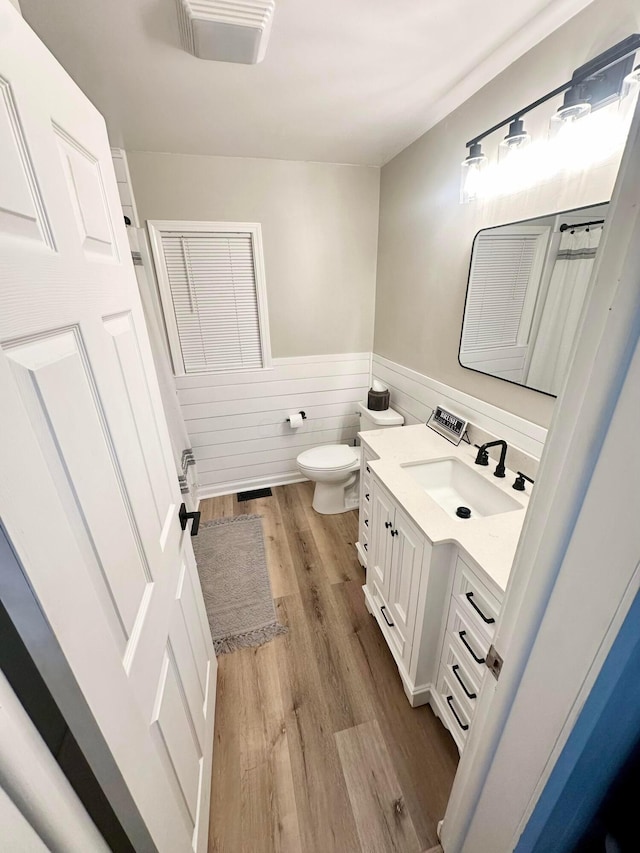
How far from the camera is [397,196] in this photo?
2123mm

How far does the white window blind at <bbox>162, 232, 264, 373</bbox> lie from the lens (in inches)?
87.3

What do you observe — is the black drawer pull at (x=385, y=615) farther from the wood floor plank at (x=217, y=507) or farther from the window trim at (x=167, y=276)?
the window trim at (x=167, y=276)

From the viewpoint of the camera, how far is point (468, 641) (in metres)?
1.08

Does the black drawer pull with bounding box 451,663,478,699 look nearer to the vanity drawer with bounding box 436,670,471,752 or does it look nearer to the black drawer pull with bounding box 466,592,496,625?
the vanity drawer with bounding box 436,670,471,752

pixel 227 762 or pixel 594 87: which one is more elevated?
pixel 594 87

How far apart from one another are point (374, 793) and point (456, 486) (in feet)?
3.81

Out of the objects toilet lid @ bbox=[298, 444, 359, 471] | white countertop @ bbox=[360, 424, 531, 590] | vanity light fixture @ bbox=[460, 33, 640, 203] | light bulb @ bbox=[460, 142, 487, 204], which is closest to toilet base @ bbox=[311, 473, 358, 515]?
toilet lid @ bbox=[298, 444, 359, 471]

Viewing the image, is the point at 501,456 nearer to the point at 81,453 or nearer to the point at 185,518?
the point at 185,518

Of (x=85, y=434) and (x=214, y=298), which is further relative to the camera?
(x=214, y=298)

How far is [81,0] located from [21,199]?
43.3 inches

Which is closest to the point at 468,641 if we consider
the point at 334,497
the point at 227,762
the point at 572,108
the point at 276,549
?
the point at 227,762

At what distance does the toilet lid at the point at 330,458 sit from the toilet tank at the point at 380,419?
24 cm

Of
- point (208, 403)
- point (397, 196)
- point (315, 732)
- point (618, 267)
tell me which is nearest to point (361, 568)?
point (315, 732)

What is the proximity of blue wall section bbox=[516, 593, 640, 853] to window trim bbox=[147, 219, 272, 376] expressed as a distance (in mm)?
2397
